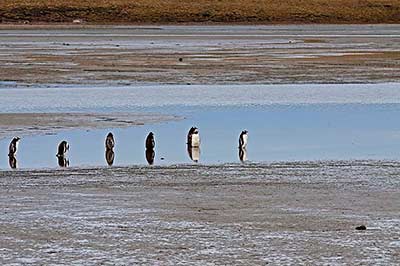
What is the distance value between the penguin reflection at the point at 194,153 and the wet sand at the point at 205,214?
0.91 m

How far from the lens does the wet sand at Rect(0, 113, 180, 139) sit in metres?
19.4

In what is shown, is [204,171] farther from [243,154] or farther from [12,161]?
[12,161]

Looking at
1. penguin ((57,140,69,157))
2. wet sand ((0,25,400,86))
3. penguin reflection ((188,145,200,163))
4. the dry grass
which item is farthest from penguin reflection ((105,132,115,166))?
the dry grass

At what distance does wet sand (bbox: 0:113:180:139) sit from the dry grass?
72928 millimetres

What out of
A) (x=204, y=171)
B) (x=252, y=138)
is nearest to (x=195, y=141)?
(x=252, y=138)

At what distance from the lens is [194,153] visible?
16.9 m

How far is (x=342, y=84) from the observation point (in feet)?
97.7

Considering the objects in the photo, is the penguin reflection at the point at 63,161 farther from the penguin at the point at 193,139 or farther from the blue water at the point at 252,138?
the penguin at the point at 193,139

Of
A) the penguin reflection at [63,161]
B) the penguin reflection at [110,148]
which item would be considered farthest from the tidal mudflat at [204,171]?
the penguin reflection at [110,148]

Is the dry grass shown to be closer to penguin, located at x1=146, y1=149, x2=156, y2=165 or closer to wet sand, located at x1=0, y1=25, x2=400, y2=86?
wet sand, located at x1=0, y1=25, x2=400, y2=86

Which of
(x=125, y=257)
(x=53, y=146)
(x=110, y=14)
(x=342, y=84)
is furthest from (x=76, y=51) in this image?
(x=110, y=14)

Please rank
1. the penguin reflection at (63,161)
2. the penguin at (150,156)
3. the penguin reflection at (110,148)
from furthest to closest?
1. the penguin reflection at (110,148)
2. the penguin at (150,156)
3. the penguin reflection at (63,161)

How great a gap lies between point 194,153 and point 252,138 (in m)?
1.84

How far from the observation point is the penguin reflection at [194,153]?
1631 centimetres
